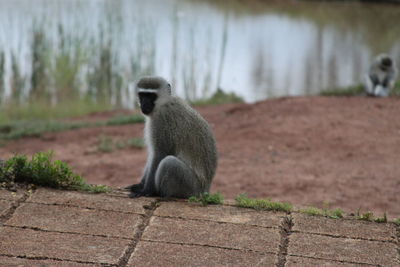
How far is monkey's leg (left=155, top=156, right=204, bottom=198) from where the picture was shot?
5367mm

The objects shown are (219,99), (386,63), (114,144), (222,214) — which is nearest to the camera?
(222,214)

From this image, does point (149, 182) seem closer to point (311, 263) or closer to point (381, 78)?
point (311, 263)

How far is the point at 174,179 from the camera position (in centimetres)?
538

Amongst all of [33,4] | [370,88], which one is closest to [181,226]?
[370,88]

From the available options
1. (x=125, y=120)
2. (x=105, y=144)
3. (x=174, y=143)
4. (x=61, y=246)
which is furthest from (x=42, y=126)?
(x=61, y=246)

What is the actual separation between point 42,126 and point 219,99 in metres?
4.11

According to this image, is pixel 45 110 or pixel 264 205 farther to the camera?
pixel 45 110

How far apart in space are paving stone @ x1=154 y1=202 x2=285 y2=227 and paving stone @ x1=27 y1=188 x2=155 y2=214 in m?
0.17

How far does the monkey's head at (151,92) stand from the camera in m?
5.66

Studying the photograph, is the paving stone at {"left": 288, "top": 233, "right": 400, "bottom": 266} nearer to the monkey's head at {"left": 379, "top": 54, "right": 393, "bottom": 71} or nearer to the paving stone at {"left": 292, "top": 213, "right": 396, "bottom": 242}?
the paving stone at {"left": 292, "top": 213, "right": 396, "bottom": 242}

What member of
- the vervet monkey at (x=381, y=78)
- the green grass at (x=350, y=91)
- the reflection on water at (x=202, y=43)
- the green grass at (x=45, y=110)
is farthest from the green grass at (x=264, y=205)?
the green grass at (x=350, y=91)

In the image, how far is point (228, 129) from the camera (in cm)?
1158

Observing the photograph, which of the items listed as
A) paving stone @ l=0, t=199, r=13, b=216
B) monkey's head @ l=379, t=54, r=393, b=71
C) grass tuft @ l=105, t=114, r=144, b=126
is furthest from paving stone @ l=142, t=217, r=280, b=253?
monkey's head @ l=379, t=54, r=393, b=71

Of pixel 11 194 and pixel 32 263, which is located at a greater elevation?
pixel 11 194
